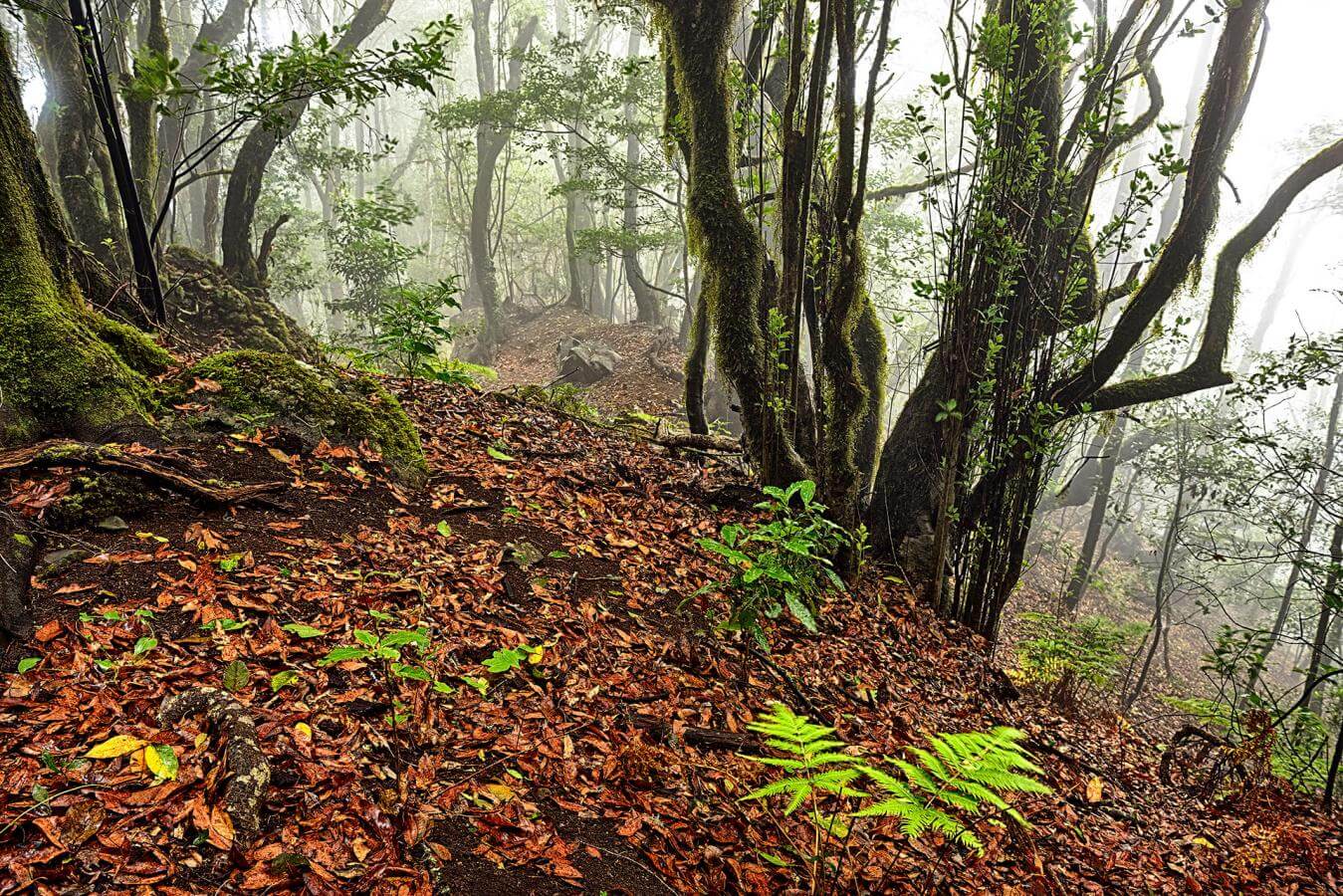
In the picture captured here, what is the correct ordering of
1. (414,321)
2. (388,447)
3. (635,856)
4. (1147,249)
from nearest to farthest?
(635,856) → (388,447) → (1147,249) → (414,321)

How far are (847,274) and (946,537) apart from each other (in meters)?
2.34

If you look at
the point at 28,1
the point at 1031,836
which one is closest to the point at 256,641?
the point at 1031,836

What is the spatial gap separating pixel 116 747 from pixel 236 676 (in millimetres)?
375

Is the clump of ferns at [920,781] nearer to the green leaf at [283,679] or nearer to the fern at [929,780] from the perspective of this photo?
the fern at [929,780]

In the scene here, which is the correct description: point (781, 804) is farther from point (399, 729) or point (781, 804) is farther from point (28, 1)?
point (28, 1)

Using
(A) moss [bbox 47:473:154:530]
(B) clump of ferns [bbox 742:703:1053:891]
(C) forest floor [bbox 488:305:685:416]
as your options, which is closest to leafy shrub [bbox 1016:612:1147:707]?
(B) clump of ferns [bbox 742:703:1053:891]

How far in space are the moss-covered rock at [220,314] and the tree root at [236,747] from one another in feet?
24.3

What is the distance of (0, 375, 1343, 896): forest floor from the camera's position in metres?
1.71

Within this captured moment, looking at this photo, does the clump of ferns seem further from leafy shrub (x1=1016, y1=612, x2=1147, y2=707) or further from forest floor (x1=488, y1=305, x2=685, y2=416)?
forest floor (x1=488, y1=305, x2=685, y2=416)

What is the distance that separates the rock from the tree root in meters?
13.5

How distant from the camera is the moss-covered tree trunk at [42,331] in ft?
9.74

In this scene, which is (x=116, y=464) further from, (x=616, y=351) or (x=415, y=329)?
(x=616, y=351)

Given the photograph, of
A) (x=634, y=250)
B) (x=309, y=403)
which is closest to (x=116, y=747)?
(x=309, y=403)

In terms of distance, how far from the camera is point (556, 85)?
1488cm
